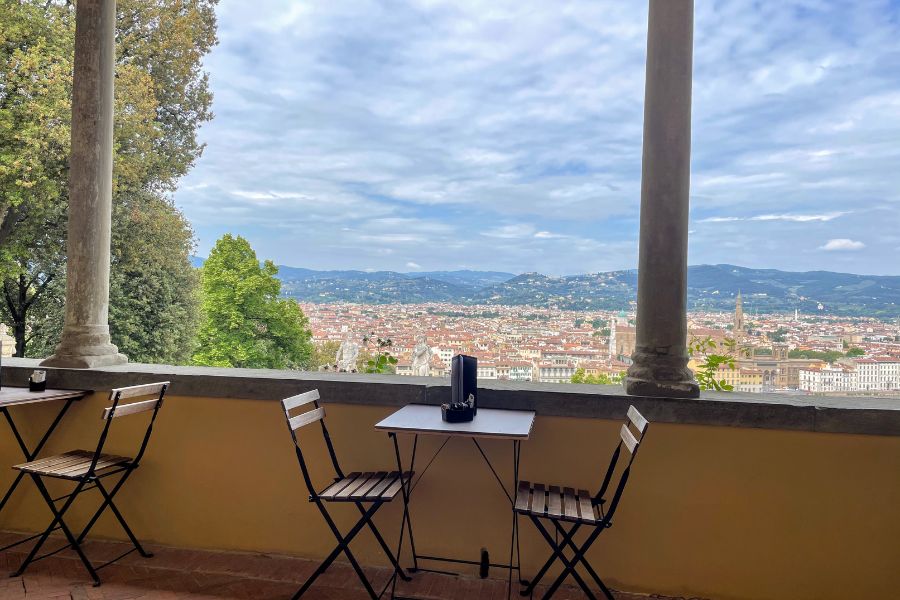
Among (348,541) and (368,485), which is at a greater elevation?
(368,485)

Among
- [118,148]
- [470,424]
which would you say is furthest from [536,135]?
[118,148]

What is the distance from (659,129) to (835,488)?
1863 millimetres

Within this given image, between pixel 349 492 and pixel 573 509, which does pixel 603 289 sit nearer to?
pixel 573 509

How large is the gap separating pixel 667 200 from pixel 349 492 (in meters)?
2.05

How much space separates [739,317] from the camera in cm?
354

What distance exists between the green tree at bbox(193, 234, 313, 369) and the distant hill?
511 centimetres

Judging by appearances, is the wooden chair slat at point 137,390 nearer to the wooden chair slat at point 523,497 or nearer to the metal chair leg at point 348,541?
the metal chair leg at point 348,541

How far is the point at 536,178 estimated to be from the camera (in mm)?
6152

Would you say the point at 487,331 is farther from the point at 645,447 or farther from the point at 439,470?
the point at 645,447

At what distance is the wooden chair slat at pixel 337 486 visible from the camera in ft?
8.56

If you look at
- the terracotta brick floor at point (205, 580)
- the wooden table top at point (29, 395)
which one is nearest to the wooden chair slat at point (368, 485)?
the terracotta brick floor at point (205, 580)

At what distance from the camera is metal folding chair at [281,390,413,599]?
8.45ft

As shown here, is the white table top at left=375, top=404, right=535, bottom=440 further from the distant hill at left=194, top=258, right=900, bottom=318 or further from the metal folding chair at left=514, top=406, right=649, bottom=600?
the distant hill at left=194, top=258, right=900, bottom=318

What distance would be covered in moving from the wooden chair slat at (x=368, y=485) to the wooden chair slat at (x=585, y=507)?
93cm
